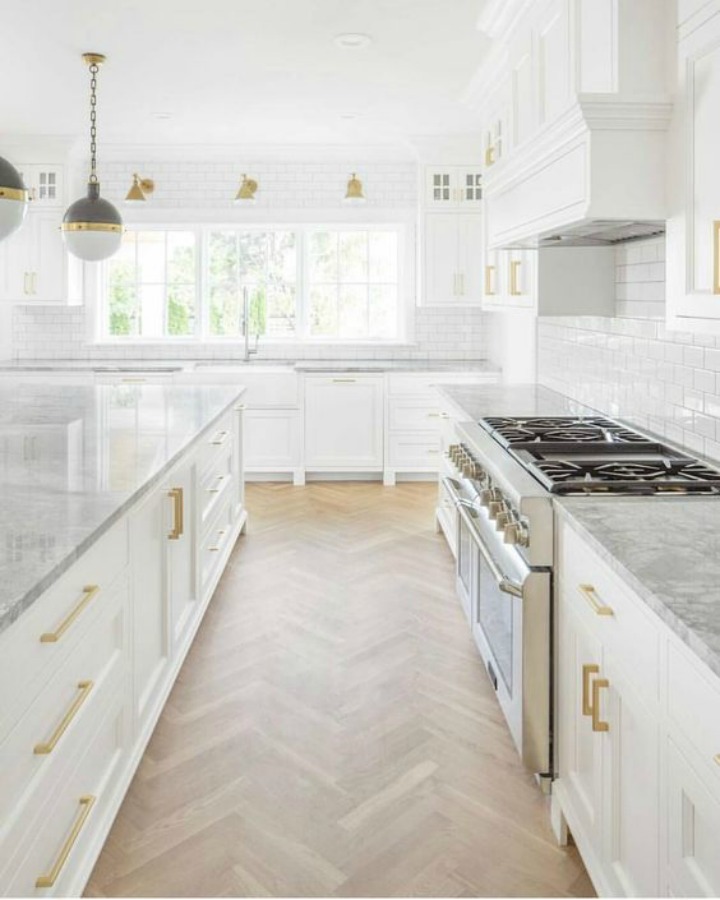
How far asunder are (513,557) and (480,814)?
0.69 metres

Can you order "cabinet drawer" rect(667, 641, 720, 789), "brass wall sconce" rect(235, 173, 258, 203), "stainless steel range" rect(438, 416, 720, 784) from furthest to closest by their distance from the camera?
"brass wall sconce" rect(235, 173, 258, 203), "stainless steel range" rect(438, 416, 720, 784), "cabinet drawer" rect(667, 641, 720, 789)

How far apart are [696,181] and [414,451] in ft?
16.2

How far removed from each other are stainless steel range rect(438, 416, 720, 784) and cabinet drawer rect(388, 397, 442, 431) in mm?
3584

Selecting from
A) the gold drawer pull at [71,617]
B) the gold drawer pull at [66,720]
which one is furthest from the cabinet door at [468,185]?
the gold drawer pull at [66,720]

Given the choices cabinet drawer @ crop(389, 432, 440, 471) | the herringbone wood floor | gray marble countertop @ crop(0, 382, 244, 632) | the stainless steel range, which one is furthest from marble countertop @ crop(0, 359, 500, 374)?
the stainless steel range

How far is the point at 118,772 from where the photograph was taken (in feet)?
7.61

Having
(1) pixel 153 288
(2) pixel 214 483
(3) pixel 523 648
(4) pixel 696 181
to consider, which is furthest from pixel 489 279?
(1) pixel 153 288

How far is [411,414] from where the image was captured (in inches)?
283

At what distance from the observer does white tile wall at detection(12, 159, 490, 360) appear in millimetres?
7637

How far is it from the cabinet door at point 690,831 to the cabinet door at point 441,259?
19.7ft

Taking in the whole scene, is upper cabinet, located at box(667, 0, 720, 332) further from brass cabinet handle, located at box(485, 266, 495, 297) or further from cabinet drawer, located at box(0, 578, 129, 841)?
brass cabinet handle, located at box(485, 266, 495, 297)

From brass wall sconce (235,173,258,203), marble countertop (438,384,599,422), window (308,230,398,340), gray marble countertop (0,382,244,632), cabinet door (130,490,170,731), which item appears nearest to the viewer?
gray marble countertop (0,382,244,632)

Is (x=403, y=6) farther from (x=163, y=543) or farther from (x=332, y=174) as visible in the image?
(x=332, y=174)

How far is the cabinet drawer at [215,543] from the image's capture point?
391 centimetres
